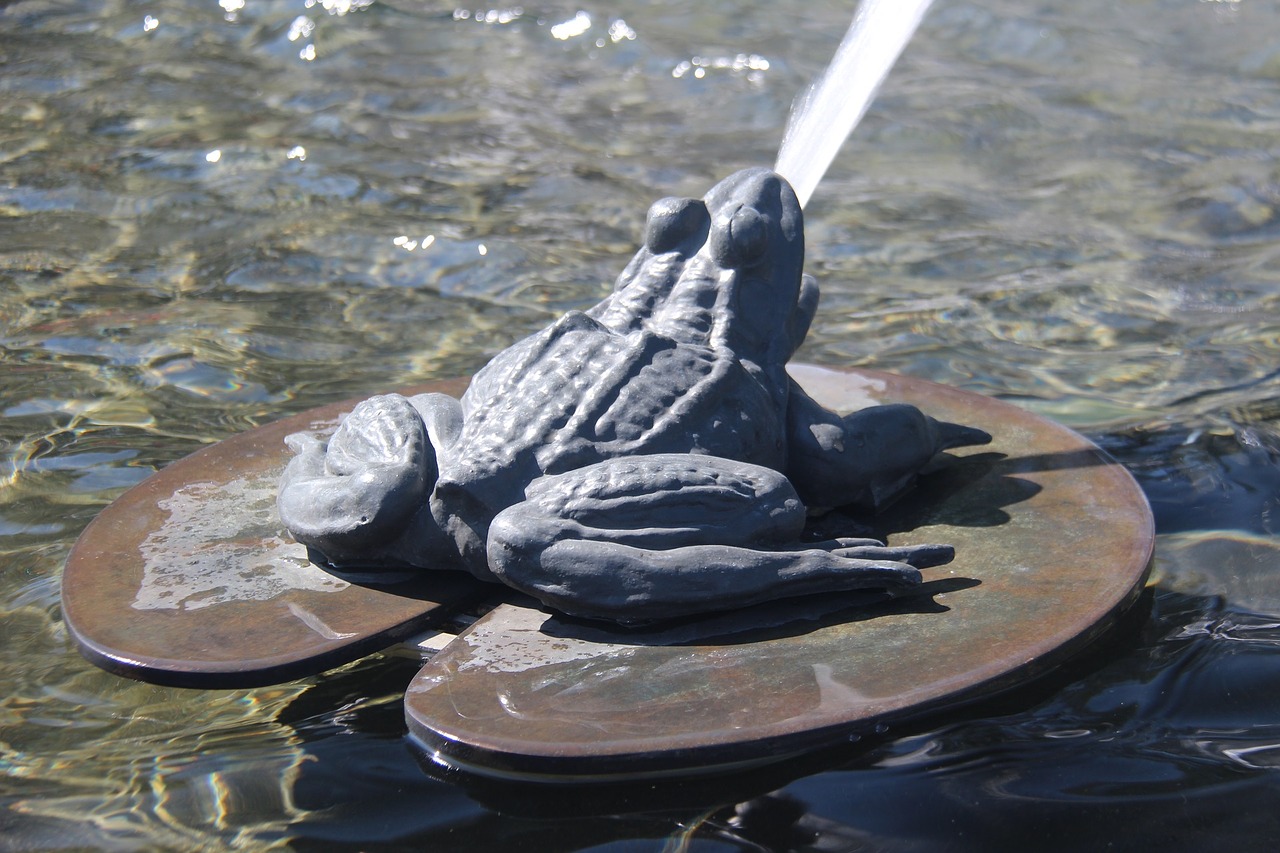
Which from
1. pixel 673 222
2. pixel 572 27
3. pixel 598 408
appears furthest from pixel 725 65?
pixel 598 408

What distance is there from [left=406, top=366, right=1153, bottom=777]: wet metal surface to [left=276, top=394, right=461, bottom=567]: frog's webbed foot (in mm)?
381

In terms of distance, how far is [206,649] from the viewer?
3.07 m

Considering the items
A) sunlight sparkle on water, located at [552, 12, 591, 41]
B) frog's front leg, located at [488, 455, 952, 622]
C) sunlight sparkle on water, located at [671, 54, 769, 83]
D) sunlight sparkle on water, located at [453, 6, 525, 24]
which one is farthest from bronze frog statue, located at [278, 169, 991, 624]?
sunlight sparkle on water, located at [453, 6, 525, 24]

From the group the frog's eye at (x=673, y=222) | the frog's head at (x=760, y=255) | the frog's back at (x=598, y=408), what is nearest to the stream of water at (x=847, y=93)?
the frog's head at (x=760, y=255)

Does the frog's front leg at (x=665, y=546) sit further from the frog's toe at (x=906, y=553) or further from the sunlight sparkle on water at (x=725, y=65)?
the sunlight sparkle on water at (x=725, y=65)

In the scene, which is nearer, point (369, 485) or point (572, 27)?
point (369, 485)

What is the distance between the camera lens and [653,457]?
3270mm

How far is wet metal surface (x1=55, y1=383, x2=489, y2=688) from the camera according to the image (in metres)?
3.03

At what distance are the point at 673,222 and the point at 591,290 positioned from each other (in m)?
3.30

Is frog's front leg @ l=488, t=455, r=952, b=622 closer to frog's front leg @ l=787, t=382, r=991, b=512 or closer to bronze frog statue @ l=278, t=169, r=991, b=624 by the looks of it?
bronze frog statue @ l=278, t=169, r=991, b=624

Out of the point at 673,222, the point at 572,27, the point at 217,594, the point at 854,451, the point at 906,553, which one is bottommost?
the point at 217,594

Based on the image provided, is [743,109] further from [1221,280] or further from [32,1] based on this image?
[32,1]

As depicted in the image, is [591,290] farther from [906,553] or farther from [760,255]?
[906,553]

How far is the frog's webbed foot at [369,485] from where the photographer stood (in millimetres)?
3295
